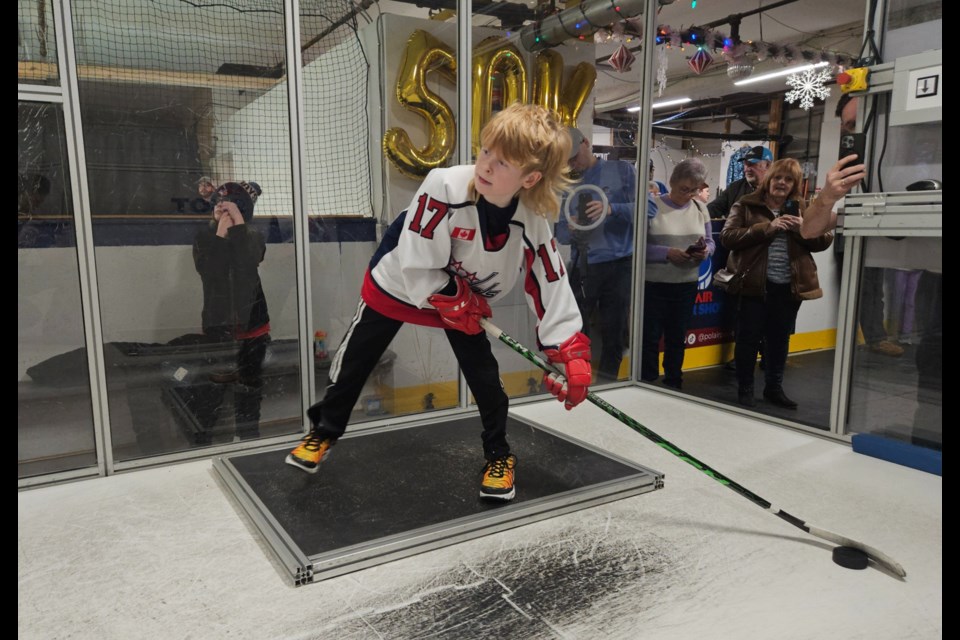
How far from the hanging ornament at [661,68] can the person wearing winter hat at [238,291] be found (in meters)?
2.24

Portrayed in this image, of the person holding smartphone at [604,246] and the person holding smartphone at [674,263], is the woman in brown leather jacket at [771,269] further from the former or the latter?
the person holding smartphone at [604,246]

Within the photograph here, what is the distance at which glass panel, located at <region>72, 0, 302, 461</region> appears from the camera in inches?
92.6

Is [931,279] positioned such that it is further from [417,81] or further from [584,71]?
[417,81]

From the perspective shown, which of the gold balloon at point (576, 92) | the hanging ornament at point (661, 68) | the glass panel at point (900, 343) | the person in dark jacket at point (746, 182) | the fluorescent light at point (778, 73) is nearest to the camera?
the glass panel at point (900, 343)

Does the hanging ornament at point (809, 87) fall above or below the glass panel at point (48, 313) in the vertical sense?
above

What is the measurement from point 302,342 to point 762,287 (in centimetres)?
222

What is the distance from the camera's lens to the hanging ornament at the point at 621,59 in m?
3.52

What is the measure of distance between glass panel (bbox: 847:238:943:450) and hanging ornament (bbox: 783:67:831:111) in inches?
26.2

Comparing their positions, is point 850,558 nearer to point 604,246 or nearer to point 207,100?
point 604,246

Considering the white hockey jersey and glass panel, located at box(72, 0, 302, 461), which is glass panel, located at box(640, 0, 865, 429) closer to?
the white hockey jersey

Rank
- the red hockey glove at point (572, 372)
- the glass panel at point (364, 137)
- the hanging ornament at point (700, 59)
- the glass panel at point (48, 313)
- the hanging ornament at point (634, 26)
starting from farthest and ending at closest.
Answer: the hanging ornament at point (700, 59) < the hanging ornament at point (634, 26) < the glass panel at point (364, 137) < the glass panel at point (48, 313) < the red hockey glove at point (572, 372)

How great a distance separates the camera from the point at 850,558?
1793 millimetres

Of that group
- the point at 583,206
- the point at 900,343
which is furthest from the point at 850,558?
the point at 583,206

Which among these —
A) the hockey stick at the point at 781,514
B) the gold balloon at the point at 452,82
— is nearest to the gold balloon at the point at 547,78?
the gold balloon at the point at 452,82
